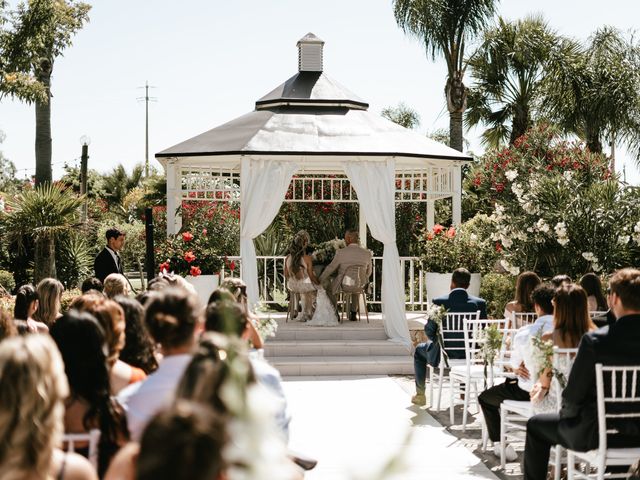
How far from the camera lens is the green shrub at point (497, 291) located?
13.6 m

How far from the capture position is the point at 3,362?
2.53 metres

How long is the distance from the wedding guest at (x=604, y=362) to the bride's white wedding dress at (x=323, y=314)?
8435 mm

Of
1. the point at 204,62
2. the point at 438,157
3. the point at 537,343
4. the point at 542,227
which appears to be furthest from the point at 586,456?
the point at 204,62

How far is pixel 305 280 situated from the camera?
13562 millimetres

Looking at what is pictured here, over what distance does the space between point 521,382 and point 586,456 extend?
1.60 meters

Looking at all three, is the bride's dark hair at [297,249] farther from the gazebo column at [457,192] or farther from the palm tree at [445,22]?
the palm tree at [445,22]

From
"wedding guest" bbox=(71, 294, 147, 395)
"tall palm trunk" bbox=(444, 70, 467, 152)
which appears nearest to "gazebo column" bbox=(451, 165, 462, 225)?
"tall palm trunk" bbox=(444, 70, 467, 152)

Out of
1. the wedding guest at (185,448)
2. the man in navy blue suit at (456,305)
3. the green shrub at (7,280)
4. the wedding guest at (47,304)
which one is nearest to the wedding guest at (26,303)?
the wedding guest at (47,304)

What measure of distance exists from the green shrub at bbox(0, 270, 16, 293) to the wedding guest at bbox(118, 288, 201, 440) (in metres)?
16.1

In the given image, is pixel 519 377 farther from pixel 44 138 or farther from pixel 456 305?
pixel 44 138

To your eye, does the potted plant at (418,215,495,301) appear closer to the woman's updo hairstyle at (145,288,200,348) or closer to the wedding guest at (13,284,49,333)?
the wedding guest at (13,284,49,333)

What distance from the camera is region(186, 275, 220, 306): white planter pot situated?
13.0 metres

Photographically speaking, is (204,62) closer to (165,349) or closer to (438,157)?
(438,157)

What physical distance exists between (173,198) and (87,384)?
11027 millimetres
